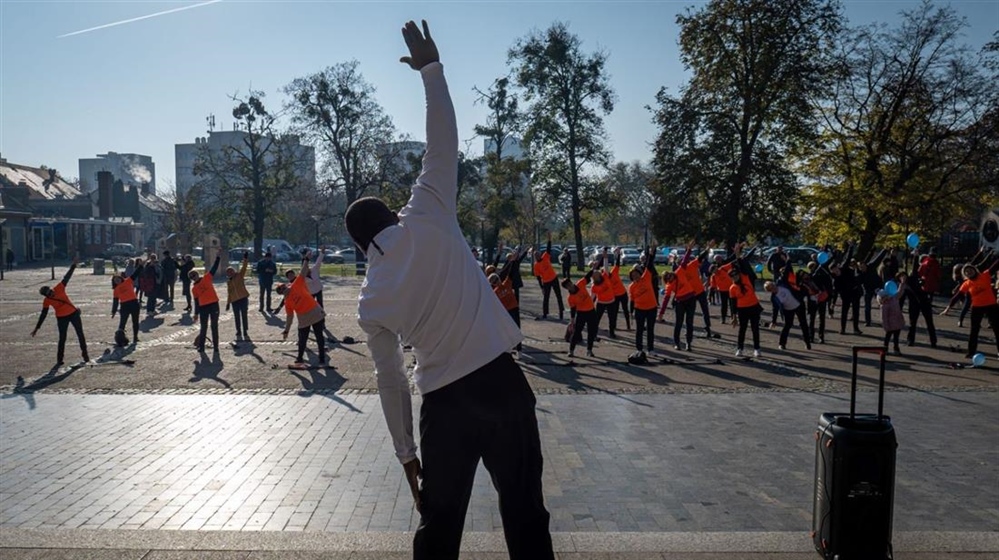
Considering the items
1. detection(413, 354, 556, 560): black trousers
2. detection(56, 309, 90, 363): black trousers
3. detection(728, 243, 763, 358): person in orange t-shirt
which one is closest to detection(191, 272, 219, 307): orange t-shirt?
detection(56, 309, 90, 363): black trousers

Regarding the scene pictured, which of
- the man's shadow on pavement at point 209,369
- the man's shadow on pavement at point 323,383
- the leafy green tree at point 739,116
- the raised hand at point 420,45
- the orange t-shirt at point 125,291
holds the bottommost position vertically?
the man's shadow on pavement at point 209,369

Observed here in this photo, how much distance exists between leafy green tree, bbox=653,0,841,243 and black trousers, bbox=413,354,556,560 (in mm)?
33820

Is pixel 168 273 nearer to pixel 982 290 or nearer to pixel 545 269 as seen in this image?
pixel 545 269

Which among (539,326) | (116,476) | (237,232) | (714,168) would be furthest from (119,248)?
(116,476)

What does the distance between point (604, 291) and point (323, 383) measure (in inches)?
248

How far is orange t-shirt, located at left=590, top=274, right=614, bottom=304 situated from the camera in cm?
1568

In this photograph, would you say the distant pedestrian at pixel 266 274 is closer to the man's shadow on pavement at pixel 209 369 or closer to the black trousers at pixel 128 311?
the black trousers at pixel 128 311

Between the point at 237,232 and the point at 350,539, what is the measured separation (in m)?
45.5

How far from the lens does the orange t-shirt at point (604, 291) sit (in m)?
15.7

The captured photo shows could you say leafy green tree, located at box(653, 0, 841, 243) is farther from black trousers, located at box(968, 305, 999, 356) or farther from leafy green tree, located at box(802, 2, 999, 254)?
black trousers, located at box(968, 305, 999, 356)

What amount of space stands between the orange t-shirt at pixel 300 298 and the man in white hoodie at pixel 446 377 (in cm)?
1099

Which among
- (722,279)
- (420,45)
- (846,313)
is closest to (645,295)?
(722,279)

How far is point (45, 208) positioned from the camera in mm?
73875

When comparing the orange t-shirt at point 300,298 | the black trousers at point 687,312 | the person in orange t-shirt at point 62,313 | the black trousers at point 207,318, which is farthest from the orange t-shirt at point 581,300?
the person in orange t-shirt at point 62,313
